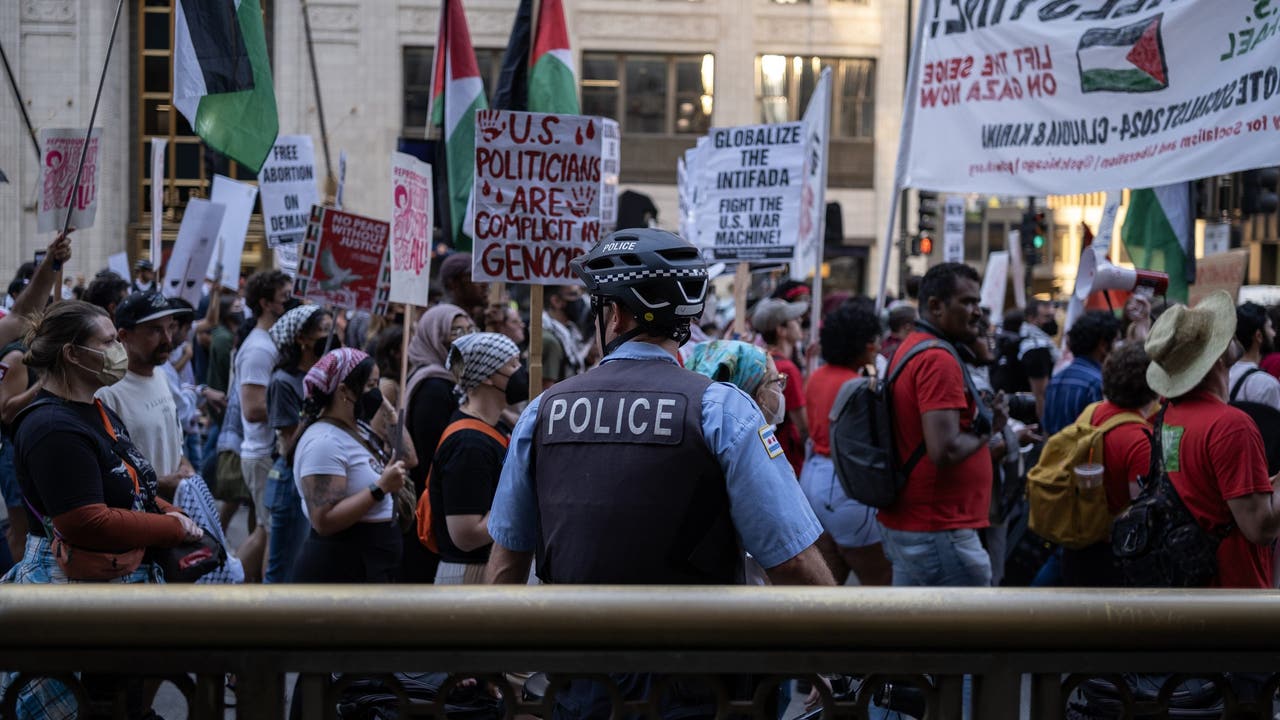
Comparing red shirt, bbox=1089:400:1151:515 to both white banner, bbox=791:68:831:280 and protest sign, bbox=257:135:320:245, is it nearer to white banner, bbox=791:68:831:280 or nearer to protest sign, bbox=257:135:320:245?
white banner, bbox=791:68:831:280

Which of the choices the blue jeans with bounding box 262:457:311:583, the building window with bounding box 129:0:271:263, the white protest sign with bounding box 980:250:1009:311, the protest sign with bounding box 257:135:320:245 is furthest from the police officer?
the building window with bounding box 129:0:271:263

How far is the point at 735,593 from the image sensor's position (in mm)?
2336

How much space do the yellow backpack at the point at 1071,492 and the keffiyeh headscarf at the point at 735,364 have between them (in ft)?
6.34

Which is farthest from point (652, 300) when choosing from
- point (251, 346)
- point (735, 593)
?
point (251, 346)

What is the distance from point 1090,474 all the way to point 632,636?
378cm

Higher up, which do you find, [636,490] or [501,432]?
[636,490]

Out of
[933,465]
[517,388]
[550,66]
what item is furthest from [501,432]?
[550,66]

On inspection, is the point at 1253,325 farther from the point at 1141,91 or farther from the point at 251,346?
the point at 251,346

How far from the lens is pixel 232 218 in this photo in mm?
13555

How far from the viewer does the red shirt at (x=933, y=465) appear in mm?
5332

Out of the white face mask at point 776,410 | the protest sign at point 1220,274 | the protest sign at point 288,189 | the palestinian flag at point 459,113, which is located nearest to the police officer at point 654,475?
the white face mask at point 776,410

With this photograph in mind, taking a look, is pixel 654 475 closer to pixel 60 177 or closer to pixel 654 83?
pixel 60 177

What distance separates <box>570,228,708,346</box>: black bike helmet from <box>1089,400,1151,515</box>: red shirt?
3154mm

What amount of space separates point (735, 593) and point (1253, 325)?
507cm
